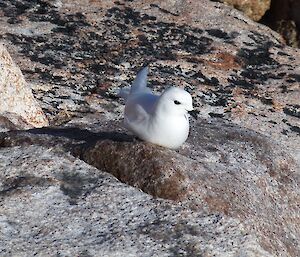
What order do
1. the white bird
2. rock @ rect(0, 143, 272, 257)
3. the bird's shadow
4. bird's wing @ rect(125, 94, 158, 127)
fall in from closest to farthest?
rock @ rect(0, 143, 272, 257), the white bird, bird's wing @ rect(125, 94, 158, 127), the bird's shadow

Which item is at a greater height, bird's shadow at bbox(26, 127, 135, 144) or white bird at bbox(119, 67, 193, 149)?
white bird at bbox(119, 67, 193, 149)

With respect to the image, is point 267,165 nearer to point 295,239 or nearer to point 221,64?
point 295,239

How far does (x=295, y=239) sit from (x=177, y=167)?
1698mm

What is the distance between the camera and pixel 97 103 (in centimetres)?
1429

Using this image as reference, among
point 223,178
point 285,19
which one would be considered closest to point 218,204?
point 223,178

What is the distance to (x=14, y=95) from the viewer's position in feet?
40.3

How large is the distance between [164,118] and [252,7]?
15836mm

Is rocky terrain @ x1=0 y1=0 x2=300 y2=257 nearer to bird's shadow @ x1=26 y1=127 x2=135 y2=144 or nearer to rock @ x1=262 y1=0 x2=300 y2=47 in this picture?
bird's shadow @ x1=26 y1=127 x2=135 y2=144

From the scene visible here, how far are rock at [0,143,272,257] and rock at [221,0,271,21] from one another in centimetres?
1555

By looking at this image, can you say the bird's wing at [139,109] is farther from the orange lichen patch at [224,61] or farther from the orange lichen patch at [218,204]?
the orange lichen patch at [224,61]

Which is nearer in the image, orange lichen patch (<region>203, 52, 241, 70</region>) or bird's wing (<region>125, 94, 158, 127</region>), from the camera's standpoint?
bird's wing (<region>125, 94, 158, 127</region>)

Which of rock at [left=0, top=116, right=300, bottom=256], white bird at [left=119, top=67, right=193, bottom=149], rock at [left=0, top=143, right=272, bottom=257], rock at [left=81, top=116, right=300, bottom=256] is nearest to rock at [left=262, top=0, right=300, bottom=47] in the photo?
rock at [left=0, top=116, right=300, bottom=256]

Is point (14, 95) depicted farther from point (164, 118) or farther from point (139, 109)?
point (164, 118)

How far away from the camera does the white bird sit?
324 inches
